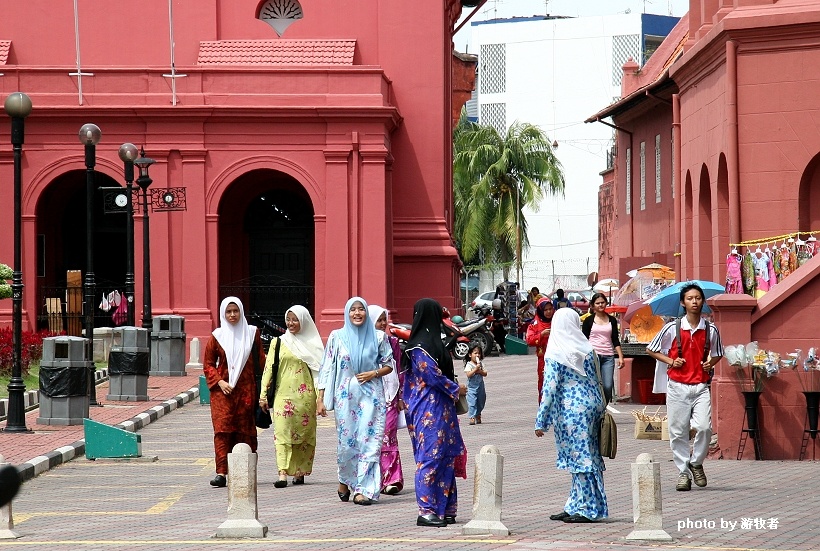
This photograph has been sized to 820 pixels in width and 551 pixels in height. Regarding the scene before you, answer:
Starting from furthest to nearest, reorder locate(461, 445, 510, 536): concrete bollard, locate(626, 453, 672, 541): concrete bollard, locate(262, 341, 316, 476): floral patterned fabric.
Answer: locate(262, 341, 316, 476): floral patterned fabric, locate(461, 445, 510, 536): concrete bollard, locate(626, 453, 672, 541): concrete bollard

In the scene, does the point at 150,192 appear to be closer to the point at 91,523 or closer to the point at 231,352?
the point at 231,352

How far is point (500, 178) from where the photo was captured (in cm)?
5638

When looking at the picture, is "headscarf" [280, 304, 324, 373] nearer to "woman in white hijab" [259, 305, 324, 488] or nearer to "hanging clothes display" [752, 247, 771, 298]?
"woman in white hijab" [259, 305, 324, 488]

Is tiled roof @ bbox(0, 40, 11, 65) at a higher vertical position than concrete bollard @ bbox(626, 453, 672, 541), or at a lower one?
higher

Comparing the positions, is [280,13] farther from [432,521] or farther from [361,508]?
[432,521]

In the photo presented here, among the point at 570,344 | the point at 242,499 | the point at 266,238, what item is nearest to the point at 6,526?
the point at 242,499

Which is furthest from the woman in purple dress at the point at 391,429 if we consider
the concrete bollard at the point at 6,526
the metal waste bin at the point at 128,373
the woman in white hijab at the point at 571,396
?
the metal waste bin at the point at 128,373

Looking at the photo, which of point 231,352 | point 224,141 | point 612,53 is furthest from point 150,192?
point 612,53

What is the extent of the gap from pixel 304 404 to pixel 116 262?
23.8 metres

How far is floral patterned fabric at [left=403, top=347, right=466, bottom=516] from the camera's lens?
980 cm

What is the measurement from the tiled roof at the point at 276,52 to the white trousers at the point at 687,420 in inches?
883

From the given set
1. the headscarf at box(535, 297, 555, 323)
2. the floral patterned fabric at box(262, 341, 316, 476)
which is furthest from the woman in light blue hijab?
the headscarf at box(535, 297, 555, 323)

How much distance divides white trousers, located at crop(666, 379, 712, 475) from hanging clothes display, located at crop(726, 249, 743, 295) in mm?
5977

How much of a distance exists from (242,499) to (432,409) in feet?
5.37
